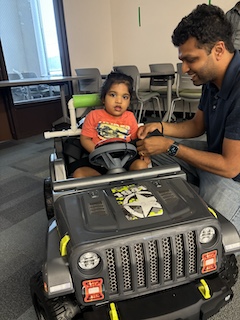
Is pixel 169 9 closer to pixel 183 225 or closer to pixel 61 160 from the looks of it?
pixel 61 160

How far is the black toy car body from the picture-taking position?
69cm

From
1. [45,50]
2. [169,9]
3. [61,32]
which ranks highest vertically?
[169,9]

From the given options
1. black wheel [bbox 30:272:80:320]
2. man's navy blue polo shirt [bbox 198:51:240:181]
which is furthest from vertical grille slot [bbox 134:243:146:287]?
man's navy blue polo shirt [bbox 198:51:240:181]

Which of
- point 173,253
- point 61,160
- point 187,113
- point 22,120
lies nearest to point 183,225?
point 173,253

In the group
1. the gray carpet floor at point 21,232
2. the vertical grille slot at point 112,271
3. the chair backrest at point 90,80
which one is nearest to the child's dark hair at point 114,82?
the gray carpet floor at point 21,232

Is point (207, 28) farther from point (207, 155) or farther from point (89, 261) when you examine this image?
point (89, 261)

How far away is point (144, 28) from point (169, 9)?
1.79ft

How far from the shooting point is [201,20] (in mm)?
993

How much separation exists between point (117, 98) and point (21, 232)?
986mm

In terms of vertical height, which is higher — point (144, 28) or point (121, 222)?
point (144, 28)

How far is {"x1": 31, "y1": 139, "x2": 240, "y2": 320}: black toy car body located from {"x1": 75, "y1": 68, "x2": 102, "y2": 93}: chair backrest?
9.81 ft

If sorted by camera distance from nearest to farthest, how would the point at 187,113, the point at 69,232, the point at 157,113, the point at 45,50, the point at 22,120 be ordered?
the point at 69,232 < the point at 22,120 < the point at 45,50 < the point at 187,113 < the point at 157,113

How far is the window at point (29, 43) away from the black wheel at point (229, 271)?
352cm

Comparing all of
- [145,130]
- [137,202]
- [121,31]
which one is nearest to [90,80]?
[121,31]
